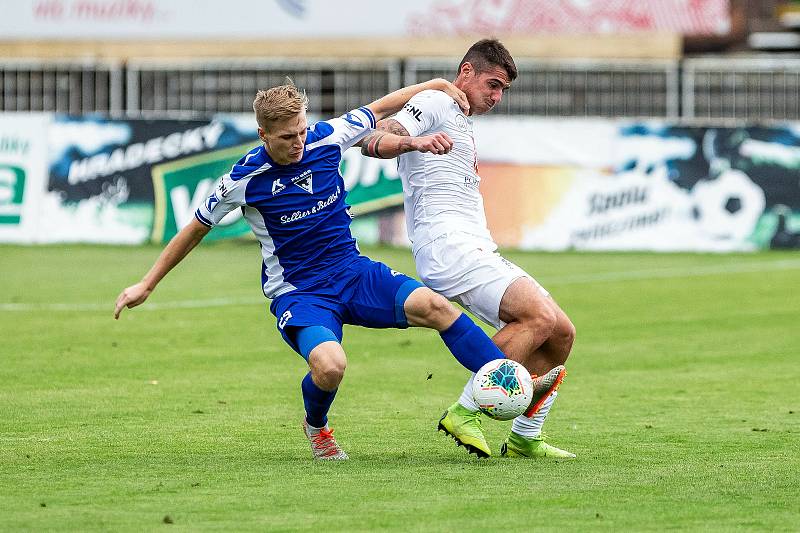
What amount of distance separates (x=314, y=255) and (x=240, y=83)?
60.2 feet

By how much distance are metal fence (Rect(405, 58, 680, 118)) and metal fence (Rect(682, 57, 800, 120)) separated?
0.29 meters

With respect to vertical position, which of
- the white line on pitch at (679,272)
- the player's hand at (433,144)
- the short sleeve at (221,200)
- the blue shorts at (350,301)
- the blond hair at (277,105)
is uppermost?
the blond hair at (277,105)

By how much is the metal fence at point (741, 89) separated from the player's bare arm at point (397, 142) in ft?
57.6

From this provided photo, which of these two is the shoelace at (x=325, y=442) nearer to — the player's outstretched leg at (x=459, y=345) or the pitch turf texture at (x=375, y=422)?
the pitch turf texture at (x=375, y=422)

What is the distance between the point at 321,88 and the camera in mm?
25922

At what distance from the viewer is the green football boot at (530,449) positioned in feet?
25.4

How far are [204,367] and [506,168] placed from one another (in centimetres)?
1104

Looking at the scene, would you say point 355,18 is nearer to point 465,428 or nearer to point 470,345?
point 470,345

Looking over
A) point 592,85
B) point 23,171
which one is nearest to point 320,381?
point 23,171

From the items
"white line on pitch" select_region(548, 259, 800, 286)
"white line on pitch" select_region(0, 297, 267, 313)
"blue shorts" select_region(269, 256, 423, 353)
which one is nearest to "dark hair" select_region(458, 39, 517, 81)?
"blue shorts" select_region(269, 256, 423, 353)

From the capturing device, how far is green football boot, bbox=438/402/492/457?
755cm

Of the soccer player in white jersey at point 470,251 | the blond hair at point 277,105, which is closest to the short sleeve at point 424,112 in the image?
the soccer player in white jersey at point 470,251

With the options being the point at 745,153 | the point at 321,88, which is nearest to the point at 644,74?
the point at 745,153

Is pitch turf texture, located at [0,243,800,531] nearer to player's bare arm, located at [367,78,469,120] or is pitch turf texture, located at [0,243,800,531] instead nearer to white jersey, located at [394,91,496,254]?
white jersey, located at [394,91,496,254]
